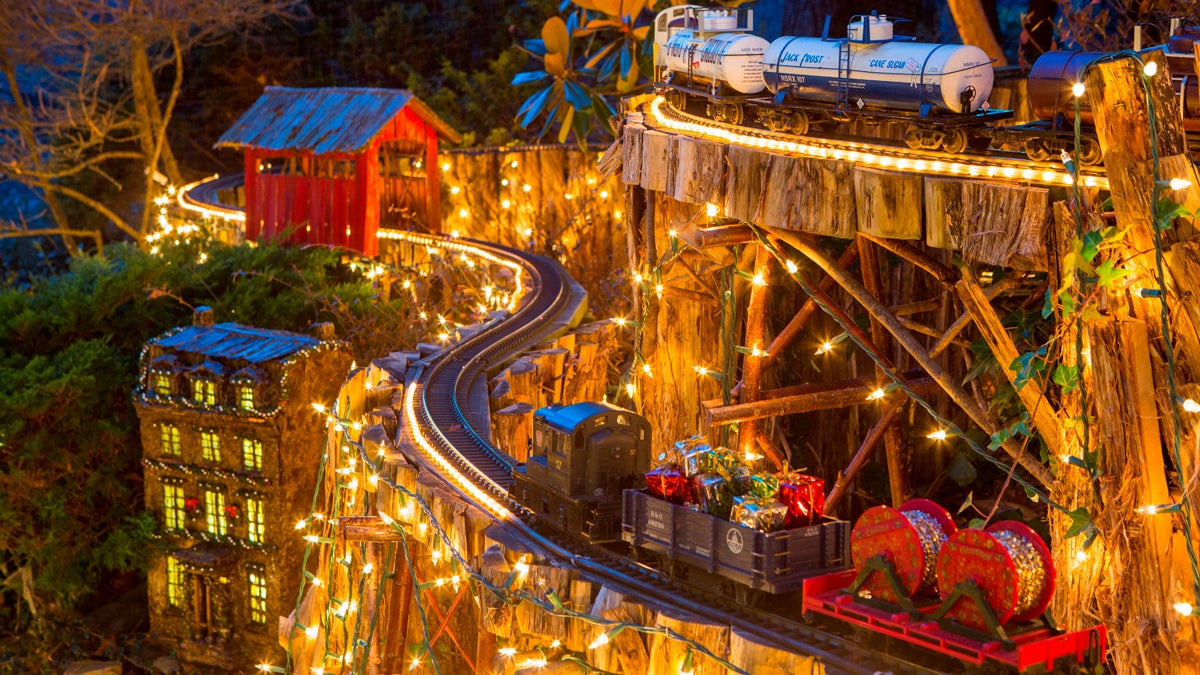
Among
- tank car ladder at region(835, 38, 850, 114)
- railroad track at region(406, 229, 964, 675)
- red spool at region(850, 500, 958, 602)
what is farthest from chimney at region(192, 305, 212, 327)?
red spool at region(850, 500, 958, 602)

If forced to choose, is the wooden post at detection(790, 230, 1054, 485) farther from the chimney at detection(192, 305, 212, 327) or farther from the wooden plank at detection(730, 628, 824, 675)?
the chimney at detection(192, 305, 212, 327)

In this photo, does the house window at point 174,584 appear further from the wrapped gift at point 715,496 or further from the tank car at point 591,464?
the wrapped gift at point 715,496

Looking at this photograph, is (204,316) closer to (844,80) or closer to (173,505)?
(173,505)

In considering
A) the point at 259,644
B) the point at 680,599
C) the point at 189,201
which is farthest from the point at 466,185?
the point at 680,599

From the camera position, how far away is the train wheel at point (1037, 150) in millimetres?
7754

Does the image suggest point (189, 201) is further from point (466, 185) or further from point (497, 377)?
point (497, 377)

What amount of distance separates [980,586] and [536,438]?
320 cm

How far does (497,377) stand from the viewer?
12.2m

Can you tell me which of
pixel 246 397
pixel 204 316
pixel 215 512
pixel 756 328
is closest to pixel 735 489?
pixel 756 328

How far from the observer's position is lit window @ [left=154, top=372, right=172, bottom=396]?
11922mm

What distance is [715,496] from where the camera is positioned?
655cm

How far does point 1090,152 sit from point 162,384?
824 cm

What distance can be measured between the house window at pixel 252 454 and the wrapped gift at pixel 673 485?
18.9 feet

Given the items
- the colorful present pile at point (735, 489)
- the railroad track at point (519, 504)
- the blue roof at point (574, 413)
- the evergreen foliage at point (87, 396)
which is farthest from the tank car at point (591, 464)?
the evergreen foliage at point (87, 396)
